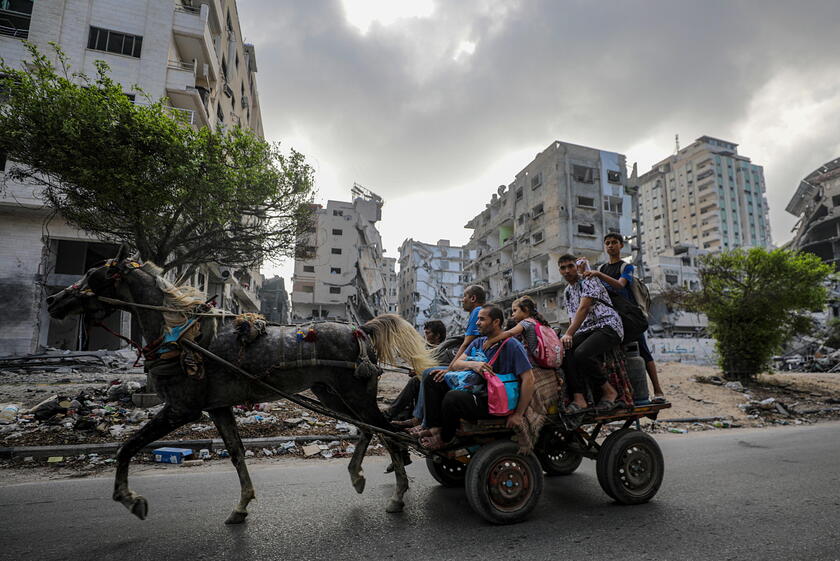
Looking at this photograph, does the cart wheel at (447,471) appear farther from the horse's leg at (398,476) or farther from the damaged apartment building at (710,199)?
the damaged apartment building at (710,199)

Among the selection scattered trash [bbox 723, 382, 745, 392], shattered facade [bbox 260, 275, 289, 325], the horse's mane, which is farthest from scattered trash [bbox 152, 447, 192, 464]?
shattered facade [bbox 260, 275, 289, 325]

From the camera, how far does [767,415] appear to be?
13.1 metres

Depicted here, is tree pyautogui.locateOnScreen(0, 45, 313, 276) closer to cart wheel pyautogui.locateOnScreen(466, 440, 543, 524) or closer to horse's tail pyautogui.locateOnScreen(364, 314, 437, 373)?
horse's tail pyautogui.locateOnScreen(364, 314, 437, 373)

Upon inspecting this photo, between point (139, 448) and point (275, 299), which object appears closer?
point (139, 448)

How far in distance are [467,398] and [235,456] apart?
2.12 meters

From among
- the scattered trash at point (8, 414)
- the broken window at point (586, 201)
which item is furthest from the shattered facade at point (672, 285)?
the scattered trash at point (8, 414)

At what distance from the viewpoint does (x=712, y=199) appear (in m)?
96.0

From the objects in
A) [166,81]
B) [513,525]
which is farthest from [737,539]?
[166,81]

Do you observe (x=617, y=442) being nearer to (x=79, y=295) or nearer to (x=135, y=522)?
(x=135, y=522)

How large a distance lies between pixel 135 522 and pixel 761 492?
6.14 m

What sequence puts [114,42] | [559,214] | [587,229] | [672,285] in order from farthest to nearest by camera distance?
[672,285], [587,229], [559,214], [114,42]

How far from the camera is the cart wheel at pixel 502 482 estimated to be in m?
3.54

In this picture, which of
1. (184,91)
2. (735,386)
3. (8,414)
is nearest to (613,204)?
(735,386)

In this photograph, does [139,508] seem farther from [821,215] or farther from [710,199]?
[710,199]
